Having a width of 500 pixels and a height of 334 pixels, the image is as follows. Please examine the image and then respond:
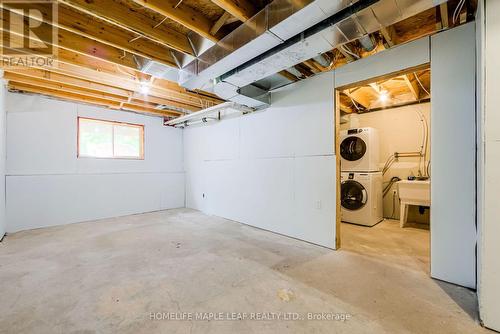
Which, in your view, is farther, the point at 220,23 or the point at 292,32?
the point at 220,23

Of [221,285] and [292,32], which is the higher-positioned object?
[292,32]

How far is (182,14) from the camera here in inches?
77.2

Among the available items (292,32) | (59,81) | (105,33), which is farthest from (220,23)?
(59,81)

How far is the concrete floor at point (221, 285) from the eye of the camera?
1.54 metres

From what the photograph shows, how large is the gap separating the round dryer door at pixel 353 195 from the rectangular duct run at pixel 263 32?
10.4ft

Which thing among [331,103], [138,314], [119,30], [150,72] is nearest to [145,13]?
[119,30]

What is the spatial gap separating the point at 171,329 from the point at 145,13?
2.77 m

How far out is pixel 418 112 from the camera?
14.0 ft

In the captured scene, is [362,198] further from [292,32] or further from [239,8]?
[239,8]

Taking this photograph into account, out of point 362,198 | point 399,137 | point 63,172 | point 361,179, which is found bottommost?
point 362,198

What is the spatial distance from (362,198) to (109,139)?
18.4ft

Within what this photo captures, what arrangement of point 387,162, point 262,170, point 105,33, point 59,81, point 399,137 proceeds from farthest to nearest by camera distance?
point 387,162 < point 399,137 < point 262,170 < point 59,81 < point 105,33

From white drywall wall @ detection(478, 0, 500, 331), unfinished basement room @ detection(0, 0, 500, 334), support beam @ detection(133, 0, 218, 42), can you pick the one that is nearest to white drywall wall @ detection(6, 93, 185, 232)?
unfinished basement room @ detection(0, 0, 500, 334)

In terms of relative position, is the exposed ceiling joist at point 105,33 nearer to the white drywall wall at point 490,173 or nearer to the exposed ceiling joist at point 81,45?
the exposed ceiling joist at point 81,45
